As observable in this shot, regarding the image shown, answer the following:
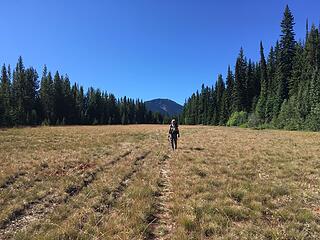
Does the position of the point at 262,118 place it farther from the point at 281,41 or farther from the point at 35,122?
the point at 35,122

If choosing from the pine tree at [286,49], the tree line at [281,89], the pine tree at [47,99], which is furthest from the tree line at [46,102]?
the pine tree at [286,49]

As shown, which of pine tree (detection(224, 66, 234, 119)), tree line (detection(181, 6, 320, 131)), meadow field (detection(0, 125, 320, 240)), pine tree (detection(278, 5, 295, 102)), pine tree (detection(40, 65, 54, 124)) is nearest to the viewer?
meadow field (detection(0, 125, 320, 240))

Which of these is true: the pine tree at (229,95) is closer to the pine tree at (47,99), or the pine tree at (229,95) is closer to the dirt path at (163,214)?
the pine tree at (47,99)

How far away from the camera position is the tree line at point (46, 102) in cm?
8055

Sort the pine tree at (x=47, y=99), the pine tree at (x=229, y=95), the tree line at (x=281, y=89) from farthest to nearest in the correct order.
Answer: the pine tree at (x=229, y=95) → the pine tree at (x=47, y=99) → the tree line at (x=281, y=89)

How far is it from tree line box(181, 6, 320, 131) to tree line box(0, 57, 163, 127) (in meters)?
45.3

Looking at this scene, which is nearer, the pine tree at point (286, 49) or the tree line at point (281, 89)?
the tree line at point (281, 89)

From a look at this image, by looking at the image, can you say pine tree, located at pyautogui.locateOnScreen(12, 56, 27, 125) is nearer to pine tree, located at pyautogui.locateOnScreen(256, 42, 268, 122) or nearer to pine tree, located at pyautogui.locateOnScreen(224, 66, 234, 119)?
pine tree, located at pyautogui.locateOnScreen(256, 42, 268, 122)

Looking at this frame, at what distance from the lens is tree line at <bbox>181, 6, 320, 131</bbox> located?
61.7 metres

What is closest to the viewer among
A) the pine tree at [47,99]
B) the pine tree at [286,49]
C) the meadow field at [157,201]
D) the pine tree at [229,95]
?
the meadow field at [157,201]

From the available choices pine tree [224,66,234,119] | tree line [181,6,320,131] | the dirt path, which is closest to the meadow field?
the dirt path

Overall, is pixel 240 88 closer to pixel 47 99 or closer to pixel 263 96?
pixel 263 96

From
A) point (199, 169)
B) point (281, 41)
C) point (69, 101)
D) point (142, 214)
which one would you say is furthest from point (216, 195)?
point (69, 101)

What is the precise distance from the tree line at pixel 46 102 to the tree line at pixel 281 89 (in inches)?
1785
